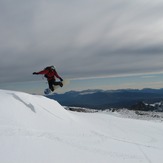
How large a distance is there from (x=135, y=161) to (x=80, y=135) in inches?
165

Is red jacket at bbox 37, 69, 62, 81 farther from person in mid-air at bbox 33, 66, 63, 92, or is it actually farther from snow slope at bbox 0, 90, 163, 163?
snow slope at bbox 0, 90, 163, 163

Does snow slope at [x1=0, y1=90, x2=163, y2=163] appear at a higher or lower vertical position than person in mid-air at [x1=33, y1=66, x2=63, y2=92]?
lower

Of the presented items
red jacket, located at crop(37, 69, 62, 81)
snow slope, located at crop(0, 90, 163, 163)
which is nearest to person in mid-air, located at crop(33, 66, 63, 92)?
red jacket, located at crop(37, 69, 62, 81)

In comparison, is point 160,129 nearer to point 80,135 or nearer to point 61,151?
point 80,135

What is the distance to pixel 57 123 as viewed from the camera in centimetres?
1875

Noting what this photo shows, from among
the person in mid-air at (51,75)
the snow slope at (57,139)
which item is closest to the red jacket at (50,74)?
the person in mid-air at (51,75)

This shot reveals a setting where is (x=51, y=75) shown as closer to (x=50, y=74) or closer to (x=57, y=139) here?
(x=50, y=74)

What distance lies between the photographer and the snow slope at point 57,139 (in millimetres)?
12734

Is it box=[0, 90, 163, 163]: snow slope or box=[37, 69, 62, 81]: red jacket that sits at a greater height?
box=[37, 69, 62, 81]: red jacket

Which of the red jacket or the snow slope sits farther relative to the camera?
the red jacket

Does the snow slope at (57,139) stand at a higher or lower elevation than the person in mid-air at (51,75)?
lower

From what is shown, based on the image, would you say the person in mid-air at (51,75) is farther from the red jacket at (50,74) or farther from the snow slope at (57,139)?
the snow slope at (57,139)

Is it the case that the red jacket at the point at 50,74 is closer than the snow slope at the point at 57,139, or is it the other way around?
the snow slope at the point at 57,139

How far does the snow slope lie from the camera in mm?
12734
